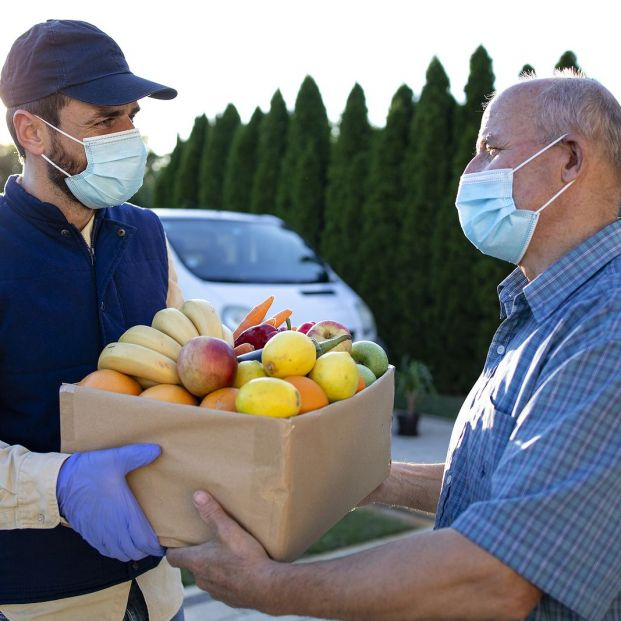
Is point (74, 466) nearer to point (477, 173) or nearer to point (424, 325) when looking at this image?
point (477, 173)

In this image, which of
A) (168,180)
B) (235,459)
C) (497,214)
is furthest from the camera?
(168,180)

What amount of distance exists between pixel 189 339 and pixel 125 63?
90 cm

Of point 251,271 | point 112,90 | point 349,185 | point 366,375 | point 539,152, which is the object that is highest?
point 112,90

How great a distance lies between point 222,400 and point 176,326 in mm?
338

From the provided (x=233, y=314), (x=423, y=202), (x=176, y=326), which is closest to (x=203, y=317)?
(x=176, y=326)

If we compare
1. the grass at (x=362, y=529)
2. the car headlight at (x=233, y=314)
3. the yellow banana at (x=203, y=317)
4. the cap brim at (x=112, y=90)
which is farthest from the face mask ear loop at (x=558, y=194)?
the car headlight at (x=233, y=314)

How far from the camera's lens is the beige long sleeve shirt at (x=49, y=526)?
5.68ft

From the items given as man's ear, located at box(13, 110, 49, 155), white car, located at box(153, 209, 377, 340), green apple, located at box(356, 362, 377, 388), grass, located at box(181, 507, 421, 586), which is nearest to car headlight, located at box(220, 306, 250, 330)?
white car, located at box(153, 209, 377, 340)

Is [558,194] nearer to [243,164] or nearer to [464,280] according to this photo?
[464,280]

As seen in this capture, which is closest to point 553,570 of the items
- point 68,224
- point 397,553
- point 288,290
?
point 397,553

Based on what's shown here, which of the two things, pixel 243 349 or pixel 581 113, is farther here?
pixel 243 349

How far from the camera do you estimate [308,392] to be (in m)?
1.65

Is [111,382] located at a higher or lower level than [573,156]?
lower

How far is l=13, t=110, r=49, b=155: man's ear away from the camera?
2.17 metres
